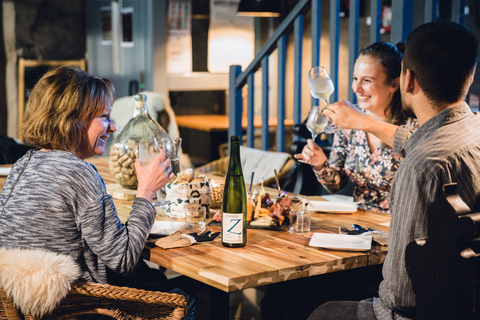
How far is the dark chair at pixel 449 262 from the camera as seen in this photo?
108 centimetres

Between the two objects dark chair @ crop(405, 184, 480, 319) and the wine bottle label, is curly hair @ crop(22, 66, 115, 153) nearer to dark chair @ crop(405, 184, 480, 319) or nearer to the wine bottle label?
the wine bottle label

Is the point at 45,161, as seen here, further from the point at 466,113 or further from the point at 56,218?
the point at 466,113

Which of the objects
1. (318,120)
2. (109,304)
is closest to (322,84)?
(318,120)

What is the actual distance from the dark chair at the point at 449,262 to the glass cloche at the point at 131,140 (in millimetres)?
1314

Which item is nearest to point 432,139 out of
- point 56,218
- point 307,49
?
point 56,218

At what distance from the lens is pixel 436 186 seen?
120cm

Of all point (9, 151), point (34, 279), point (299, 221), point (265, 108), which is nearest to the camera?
point (34, 279)

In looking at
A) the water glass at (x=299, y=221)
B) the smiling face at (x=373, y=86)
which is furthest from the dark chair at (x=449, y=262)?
the smiling face at (x=373, y=86)

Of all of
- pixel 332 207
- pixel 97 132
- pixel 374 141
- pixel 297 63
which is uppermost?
pixel 297 63

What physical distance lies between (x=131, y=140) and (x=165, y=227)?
598 millimetres

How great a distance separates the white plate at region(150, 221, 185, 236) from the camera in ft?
5.67

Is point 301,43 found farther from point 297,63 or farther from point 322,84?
point 322,84

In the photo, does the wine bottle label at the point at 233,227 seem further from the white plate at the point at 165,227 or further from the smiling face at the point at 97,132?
the smiling face at the point at 97,132

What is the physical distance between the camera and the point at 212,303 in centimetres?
144
